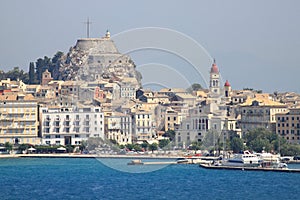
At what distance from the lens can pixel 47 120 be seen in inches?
2440

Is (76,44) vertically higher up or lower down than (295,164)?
higher up

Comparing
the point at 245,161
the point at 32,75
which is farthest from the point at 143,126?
the point at 32,75

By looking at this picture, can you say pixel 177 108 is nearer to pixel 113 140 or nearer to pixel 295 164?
pixel 113 140

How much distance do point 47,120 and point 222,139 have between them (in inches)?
304

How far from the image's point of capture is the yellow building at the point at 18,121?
61.5 metres

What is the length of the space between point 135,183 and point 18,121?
17395mm

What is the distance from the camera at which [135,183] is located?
45.0 meters

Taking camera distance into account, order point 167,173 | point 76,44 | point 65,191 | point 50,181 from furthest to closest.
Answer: point 76,44, point 167,173, point 50,181, point 65,191

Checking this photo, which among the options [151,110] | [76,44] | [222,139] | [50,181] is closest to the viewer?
[50,181]

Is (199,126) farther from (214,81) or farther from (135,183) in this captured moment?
(135,183)

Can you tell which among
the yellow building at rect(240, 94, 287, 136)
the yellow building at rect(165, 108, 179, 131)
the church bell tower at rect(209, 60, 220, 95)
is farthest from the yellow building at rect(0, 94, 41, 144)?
the church bell tower at rect(209, 60, 220, 95)

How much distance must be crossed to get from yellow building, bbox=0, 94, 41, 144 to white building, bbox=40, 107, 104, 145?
0.45 metres

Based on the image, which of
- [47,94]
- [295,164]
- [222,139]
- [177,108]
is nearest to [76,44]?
[47,94]

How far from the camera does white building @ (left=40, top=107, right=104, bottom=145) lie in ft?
203
